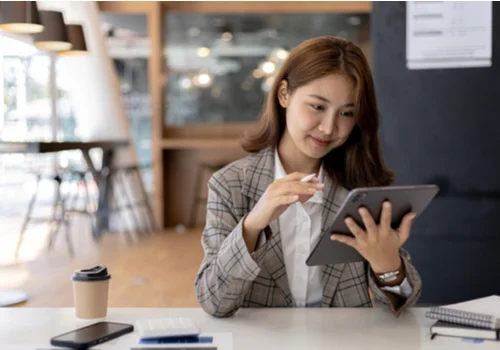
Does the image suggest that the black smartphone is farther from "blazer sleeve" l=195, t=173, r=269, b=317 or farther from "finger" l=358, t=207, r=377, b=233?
"finger" l=358, t=207, r=377, b=233

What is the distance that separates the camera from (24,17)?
4160mm

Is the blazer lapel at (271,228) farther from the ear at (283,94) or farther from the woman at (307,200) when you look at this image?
the ear at (283,94)

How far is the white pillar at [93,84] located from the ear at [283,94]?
6040mm

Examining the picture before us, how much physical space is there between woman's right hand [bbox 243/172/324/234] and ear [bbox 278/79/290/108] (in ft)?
1.29

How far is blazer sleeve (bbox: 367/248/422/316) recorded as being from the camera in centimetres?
160

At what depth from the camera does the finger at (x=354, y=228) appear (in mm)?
1394

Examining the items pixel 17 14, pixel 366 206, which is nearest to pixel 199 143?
pixel 17 14

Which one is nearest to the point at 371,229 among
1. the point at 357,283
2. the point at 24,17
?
the point at 357,283

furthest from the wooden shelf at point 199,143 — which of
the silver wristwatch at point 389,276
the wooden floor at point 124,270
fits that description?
the silver wristwatch at point 389,276

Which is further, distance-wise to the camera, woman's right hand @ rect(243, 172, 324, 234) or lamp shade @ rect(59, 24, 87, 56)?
lamp shade @ rect(59, 24, 87, 56)

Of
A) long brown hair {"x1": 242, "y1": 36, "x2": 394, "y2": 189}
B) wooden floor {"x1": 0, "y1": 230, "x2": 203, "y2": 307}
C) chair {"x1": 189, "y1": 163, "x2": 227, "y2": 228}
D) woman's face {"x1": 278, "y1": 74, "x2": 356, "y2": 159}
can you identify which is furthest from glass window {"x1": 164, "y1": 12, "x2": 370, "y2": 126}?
woman's face {"x1": 278, "y1": 74, "x2": 356, "y2": 159}

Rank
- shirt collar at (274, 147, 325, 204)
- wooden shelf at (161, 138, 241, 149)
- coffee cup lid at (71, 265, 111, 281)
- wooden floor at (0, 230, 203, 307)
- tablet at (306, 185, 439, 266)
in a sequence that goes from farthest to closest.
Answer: wooden shelf at (161, 138, 241, 149), wooden floor at (0, 230, 203, 307), shirt collar at (274, 147, 325, 204), coffee cup lid at (71, 265, 111, 281), tablet at (306, 185, 439, 266)

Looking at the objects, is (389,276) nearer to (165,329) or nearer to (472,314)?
(472,314)

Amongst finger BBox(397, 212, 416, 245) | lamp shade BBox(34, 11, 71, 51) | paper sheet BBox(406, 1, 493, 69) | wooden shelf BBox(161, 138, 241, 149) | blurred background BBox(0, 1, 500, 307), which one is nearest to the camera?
finger BBox(397, 212, 416, 245)
